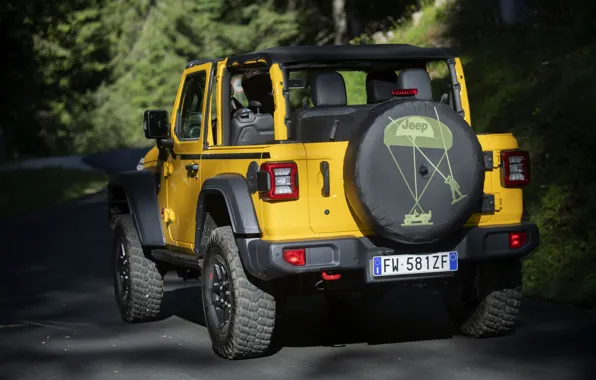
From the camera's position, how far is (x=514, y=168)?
8.47 metres

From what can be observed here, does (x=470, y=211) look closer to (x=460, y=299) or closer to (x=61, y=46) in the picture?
(x=460, y=299)

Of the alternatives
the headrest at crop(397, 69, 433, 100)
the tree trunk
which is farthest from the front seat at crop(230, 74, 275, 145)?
the tree trunk

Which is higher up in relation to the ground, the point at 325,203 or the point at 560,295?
the point at 325,203

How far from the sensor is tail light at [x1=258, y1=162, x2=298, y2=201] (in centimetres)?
775

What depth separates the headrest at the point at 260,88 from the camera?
9.43m

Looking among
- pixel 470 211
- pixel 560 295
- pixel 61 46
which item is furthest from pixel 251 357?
A: pixel 61 46

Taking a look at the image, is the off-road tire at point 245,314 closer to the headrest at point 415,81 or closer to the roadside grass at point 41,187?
the headrest at point 415,81

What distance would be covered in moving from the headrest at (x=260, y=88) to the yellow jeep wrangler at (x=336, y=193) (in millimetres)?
11

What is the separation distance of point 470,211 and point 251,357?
1.77 meters

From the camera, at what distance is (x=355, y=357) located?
827cm

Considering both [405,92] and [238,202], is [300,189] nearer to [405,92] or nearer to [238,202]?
[238,202]

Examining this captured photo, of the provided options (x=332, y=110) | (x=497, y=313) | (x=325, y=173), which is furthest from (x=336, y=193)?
(x=497, y=313)

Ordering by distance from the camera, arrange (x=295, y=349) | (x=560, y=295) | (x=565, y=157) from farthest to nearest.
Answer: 1. (x=565, y=157)
2. (x=560, y=295)
3. (x=295, y=349)

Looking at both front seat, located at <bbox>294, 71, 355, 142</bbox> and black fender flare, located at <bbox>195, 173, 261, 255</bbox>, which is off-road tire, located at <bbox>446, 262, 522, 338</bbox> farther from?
black fender flare, located at <bbox>195, 173, 261, 255</bbox>
